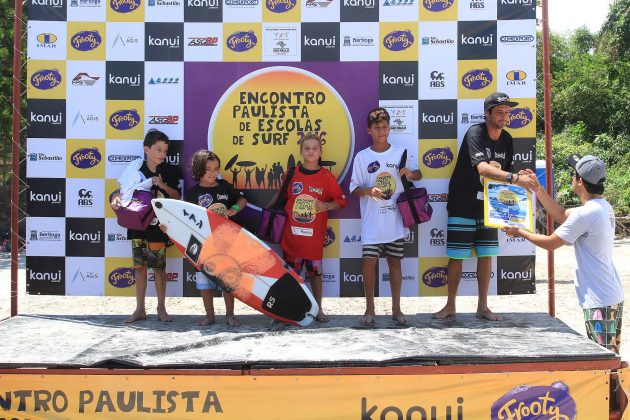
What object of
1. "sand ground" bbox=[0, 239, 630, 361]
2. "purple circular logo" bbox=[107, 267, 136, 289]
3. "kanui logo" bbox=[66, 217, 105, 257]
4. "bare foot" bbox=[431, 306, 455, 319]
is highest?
"kanui logo" bbox=[66, 217, 105, 257]

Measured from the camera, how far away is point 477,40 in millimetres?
5023

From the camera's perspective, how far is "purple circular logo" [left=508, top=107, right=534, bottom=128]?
5.01 m

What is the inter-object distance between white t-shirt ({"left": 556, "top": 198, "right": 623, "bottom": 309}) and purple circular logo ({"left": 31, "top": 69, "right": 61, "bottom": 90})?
3961mm

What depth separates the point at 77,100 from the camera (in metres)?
5.05

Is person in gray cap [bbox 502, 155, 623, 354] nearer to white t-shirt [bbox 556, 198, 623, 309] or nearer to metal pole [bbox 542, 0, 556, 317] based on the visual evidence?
white t-shirt [bbox 556, 198, 623, 309]

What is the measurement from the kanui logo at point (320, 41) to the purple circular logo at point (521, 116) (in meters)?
1.49

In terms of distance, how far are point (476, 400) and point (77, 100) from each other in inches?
149

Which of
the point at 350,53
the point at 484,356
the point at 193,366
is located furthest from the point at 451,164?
the point at 193,366

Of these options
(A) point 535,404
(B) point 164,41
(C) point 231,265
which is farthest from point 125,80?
(A) point 535,404

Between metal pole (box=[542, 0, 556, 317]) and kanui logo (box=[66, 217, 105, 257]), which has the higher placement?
metal pole (box=[542, 0, 556, 317])

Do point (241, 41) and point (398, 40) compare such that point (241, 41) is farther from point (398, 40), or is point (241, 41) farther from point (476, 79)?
point (476, 79)

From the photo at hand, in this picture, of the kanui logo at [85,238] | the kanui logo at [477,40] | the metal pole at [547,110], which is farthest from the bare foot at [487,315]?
the kanui logo at [85,238]

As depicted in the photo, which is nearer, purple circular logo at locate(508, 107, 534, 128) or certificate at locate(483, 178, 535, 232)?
certificate at locate(483, 178, 535, 232)

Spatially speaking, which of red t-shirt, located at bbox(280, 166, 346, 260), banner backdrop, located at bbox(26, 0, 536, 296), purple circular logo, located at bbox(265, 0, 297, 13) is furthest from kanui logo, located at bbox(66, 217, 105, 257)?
purple circular logo, located at bbox(265, 0, 297, 13)
